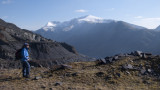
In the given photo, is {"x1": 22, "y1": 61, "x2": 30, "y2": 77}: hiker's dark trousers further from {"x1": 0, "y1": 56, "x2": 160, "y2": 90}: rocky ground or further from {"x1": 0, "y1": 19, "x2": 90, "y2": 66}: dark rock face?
{"x1": 0, "y1": 19, "x2": 90, "y2": 66}: dark rock face

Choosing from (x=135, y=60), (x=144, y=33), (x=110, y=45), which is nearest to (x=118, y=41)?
(x=110, y=45)

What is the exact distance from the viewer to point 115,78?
9.18 m

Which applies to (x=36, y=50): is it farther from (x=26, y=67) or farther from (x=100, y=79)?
(x=100, y=79)

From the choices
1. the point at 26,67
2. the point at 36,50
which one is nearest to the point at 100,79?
the point at 26,67

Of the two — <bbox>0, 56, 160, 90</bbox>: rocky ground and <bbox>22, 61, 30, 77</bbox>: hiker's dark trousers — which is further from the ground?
<bbox>22, 61, 30, 77</bbox>: hiker's dark trousers

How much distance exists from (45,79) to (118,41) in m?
175

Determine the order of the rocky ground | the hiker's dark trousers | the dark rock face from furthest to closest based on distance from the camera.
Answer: the dark rock face → the hiker's dark trousers → the rocky ground

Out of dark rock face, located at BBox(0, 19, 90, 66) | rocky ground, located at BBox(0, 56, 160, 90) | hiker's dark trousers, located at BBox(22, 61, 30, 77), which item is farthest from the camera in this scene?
dark rock face, located at BBox(0, 19, 90, 66)

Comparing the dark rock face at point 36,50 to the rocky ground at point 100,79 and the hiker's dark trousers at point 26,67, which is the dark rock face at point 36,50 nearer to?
the hiker's dark trousers at point 26,67

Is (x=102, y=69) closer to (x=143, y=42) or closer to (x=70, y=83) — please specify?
(x=70, y=83)

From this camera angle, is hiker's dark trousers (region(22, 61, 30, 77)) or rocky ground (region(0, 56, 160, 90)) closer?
rocky ground (region(0, 56, 160, 90))

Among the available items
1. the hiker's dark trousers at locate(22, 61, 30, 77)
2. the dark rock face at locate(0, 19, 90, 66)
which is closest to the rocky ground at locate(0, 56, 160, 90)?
the hiker's dark trousers at locate(22, 61, 30, 77)

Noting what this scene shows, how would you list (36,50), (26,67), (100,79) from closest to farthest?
(100,79), (26,67), (36,50)

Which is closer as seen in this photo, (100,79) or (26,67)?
(100,79)
